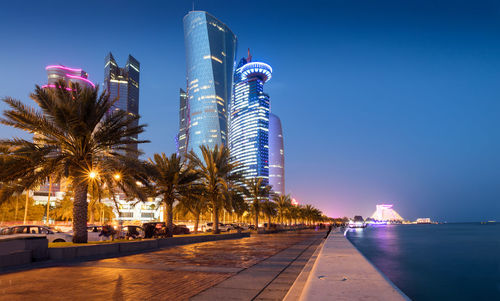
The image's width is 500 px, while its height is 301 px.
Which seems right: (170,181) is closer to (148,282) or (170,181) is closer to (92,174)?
(92,174)

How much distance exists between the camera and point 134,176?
64.1 feet

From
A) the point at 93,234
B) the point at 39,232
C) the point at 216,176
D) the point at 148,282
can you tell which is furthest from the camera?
the point at 216,176

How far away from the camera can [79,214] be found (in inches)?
667

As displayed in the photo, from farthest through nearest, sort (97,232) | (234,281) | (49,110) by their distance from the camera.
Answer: (97,232)
(49,110)
(234,281)

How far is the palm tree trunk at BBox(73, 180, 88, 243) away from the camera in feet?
54.5

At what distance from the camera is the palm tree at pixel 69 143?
15508mm

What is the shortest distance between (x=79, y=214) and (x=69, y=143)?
3605mm

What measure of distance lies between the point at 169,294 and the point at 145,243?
501 inches

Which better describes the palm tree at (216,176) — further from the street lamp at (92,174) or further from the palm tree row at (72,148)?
the street lamp at (92,174)

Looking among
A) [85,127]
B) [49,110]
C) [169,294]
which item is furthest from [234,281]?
[49,110]

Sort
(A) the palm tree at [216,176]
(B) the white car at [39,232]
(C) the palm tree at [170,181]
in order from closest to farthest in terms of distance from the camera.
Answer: (B) the white car at [39,232]
(C) the palm tree at [170,181]
(A) the palm tree at [216,176]

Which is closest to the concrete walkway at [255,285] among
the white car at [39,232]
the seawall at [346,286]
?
the seawall at [346,286]

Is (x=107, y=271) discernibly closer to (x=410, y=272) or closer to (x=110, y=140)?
(x=110, y=140)

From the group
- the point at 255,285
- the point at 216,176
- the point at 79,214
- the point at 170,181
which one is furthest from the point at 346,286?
the point at 216,176
